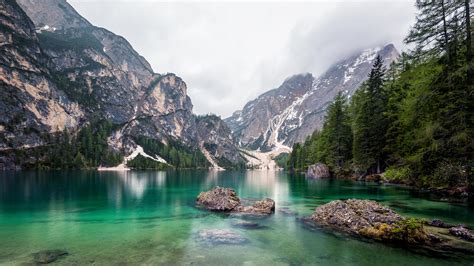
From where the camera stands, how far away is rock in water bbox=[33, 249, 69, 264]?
13203 mm

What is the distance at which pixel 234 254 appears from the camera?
14.4 m

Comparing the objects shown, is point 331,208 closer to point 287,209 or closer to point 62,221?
point 287,209

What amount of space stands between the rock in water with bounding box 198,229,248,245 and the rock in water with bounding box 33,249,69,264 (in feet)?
23.6

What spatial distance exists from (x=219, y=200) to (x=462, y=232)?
1947 centimetres

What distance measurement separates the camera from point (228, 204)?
2839 cm

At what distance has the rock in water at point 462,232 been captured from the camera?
625 inches

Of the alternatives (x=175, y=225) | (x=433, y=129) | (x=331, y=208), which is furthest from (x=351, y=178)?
(x=175, y=225)

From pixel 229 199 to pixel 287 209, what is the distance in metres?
5.87

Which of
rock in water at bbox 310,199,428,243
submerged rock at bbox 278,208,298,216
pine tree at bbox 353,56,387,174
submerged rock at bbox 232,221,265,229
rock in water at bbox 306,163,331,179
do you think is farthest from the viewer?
rock in water at bbox 306,163,331,179

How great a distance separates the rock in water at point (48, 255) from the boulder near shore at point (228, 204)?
15099 mm

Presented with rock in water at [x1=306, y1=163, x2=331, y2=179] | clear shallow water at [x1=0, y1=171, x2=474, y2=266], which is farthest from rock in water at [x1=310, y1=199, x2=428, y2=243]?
rock in water at [x1=306, y1=163, x2=331, y2=179]

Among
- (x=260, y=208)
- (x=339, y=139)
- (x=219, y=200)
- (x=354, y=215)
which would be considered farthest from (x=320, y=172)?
(x=354, y=215)

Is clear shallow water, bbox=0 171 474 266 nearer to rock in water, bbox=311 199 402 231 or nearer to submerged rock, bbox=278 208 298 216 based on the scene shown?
submerged rock, bbox=278 208 298 216

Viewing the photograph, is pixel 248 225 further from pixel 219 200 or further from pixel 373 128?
pixel 373 128
